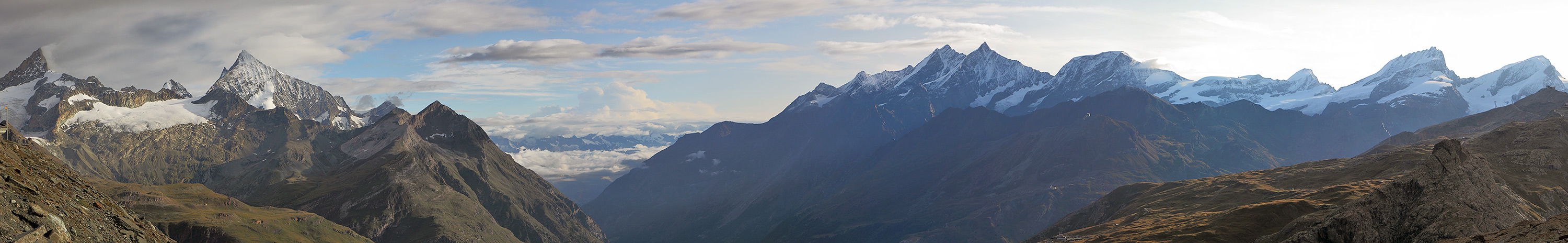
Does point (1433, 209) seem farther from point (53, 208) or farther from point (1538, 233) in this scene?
point (53, 208)

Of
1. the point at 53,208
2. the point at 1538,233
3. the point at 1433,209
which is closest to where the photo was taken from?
the point at 1538,233

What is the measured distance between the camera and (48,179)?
119438 millimetres

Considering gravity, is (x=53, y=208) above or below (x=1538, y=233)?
above

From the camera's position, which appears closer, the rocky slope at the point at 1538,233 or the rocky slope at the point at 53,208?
the rocky slope at the point at 1538,233

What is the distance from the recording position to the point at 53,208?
104 metres

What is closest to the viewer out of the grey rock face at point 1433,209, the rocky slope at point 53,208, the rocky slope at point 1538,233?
the rocky slope at point 1538,233

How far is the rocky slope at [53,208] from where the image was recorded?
9338 cm

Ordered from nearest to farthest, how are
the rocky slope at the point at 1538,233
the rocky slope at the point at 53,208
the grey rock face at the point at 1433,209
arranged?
the rocky slope at the point at 1538,233 < the rocky slope at the point at 53,208 < the grey rock face at the point at 1433,209

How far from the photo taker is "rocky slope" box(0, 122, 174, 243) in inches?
3676

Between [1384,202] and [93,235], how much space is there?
186067 millimetres

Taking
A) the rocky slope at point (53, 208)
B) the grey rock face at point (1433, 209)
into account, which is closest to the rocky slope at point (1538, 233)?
the grey rock face at point (1433, 209)

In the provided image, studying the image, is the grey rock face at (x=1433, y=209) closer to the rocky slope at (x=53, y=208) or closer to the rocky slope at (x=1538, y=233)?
the rocky slope at (x=1538, y=233)

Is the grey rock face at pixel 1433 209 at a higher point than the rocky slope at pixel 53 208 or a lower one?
lower

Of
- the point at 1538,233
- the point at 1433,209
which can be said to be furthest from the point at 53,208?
the point at 1433,209
